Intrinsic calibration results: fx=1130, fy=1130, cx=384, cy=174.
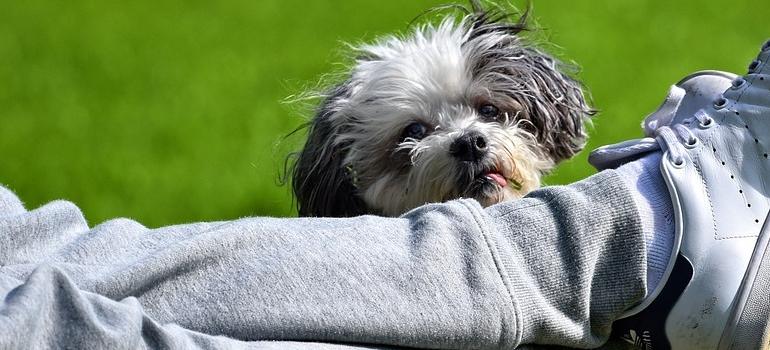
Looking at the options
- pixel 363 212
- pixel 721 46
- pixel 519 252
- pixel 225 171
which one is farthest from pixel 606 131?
pixel 519 252

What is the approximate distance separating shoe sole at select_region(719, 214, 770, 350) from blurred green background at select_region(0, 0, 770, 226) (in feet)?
6.82

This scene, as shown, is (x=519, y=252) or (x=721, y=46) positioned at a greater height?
(x=519, y=252)

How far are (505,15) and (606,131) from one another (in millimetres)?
1541

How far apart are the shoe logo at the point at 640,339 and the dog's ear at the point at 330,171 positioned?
48.2 inches

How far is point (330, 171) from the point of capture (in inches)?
118

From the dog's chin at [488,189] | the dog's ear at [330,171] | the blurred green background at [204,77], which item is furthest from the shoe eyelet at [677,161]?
the blurred green background at [204,77]

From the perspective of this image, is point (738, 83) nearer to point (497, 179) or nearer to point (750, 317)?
point (750, 317)

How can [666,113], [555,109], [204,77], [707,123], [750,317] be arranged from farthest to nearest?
1. [204,77]
2. [555,109]
3. [666,113]
4. [707,123]
5. [750,317]

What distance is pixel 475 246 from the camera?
1.67 m

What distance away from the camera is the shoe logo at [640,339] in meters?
1.80

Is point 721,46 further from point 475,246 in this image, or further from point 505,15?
point 475,246

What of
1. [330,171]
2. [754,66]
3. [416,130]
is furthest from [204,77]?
[754,66]

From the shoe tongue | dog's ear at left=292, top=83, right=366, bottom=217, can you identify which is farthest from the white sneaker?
dog's ear at left=292, top=83, right=366, bottom=217

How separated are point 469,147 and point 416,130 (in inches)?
9.8
